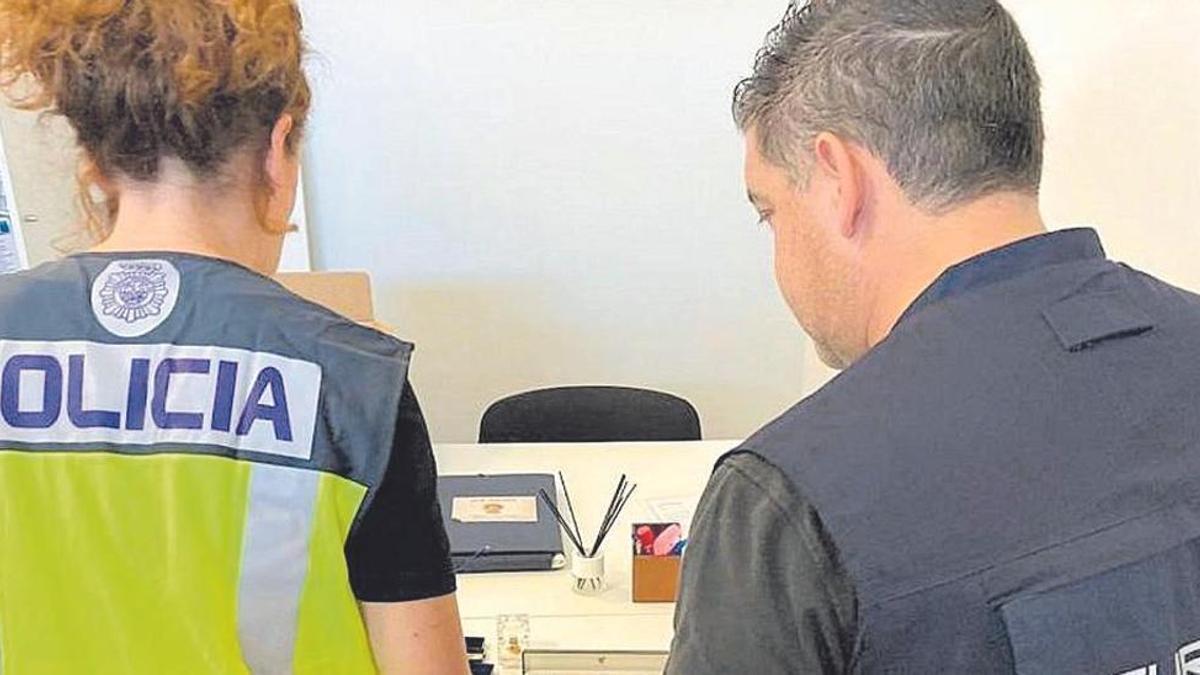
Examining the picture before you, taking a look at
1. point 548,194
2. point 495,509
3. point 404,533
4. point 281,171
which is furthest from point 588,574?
point 548,194

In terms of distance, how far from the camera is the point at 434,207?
319 cm

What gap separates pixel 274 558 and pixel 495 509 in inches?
39.8

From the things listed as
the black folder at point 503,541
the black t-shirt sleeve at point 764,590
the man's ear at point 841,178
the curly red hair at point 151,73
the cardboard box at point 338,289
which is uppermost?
the curly red hair at point 151,73

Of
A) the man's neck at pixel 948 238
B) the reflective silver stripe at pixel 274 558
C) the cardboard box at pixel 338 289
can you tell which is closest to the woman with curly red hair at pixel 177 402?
the reflective silver stripe at pixel 274 558

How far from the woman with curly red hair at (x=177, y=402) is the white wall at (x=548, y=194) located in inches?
75.0

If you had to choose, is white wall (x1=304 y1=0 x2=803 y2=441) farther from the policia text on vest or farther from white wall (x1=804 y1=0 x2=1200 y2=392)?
the policia text on vest

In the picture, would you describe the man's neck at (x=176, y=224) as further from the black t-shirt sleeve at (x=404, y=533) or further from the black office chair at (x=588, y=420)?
the black office chair at (x=588, y=420)

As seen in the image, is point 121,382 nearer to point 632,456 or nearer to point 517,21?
point 632,456

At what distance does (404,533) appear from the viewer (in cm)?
111

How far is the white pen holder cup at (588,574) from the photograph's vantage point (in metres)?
1.85

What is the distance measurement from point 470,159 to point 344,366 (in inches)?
83.2

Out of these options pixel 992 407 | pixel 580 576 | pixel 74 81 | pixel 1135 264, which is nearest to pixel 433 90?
pixel 580 576

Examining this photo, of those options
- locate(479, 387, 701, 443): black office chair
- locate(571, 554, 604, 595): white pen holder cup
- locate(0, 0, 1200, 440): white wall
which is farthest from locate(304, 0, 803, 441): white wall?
locate(571, 554, 604, 595): white pen holder cup

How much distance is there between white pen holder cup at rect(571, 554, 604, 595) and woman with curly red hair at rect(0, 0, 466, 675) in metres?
0.75
